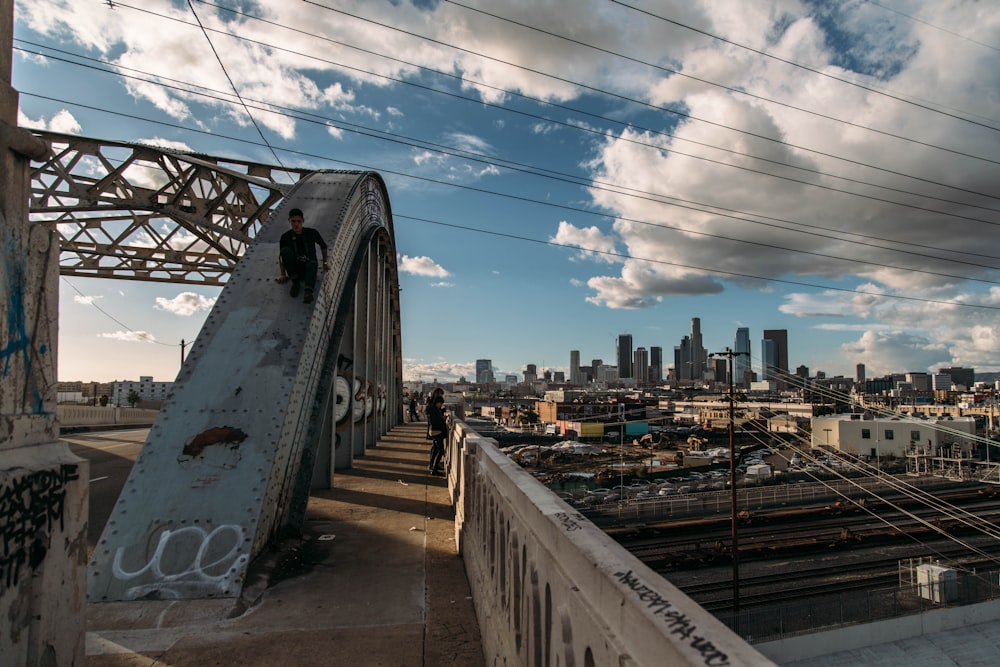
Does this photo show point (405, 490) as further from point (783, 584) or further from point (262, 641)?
point (783, 584)

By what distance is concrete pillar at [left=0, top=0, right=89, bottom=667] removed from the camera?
210 cm

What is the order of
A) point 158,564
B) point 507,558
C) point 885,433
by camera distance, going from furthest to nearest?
point 885,433, point 158,564, point 507,558

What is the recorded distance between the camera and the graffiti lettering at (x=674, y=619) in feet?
3.51

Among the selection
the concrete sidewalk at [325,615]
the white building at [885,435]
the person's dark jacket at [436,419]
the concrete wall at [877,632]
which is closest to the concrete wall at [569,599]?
the concrete sidewalk at [325,615]

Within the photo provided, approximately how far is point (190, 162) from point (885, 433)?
79.3 metres

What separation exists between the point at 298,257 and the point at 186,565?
3734 mm

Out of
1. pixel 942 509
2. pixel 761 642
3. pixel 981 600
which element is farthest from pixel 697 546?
pixel 942 509

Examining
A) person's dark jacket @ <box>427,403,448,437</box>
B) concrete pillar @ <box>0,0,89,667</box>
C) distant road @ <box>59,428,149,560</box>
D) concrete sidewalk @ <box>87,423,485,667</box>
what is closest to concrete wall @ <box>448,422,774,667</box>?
concrete sidewalk @ <box>87,423,485,667</box>

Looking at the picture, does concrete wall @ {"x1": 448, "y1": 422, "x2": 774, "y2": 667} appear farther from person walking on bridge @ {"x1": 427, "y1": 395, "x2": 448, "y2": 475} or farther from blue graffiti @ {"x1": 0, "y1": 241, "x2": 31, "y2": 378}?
person walking on bridge @ {"x1": 427, "y1": 395, "x2": 448, "y2": 475}

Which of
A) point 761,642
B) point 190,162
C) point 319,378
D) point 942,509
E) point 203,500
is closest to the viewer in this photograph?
point 203,500

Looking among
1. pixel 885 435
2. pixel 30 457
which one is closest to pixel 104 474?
pixel 30 457

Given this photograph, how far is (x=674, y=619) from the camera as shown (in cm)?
125

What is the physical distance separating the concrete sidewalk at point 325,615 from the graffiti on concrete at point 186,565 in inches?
4.6

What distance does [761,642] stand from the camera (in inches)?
800
